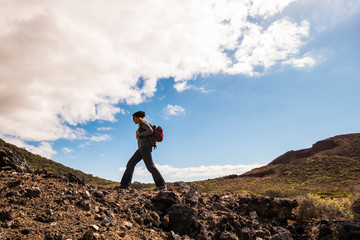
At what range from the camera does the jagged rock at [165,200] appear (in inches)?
214

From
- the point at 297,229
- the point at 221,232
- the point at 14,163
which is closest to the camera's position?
the point at 221,232

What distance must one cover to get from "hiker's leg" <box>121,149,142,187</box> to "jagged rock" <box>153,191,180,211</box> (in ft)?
6.37

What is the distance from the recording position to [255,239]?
194 inches

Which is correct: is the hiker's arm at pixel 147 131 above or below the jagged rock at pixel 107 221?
above

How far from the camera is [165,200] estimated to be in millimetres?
5461

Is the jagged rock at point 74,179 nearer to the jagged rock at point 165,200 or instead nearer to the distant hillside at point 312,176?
the jagged rock at point 165,200

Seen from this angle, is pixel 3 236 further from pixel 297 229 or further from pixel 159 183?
pixel 297 229

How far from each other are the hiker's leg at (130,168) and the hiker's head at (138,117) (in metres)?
0.97

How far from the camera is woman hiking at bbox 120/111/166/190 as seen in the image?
7.07m

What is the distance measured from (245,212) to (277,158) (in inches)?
4107

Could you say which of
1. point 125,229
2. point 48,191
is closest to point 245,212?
point 125,229

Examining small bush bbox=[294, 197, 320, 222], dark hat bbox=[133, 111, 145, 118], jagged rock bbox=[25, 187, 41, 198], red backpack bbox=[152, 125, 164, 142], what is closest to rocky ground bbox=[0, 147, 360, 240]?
jagged rock bbox=[25, 187, 41, 198]

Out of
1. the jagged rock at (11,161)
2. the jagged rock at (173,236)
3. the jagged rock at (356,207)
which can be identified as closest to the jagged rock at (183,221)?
the jagged rock at (173,236)

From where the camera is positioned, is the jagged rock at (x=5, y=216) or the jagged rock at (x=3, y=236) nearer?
the jagged rock at (x=3, y=236)
